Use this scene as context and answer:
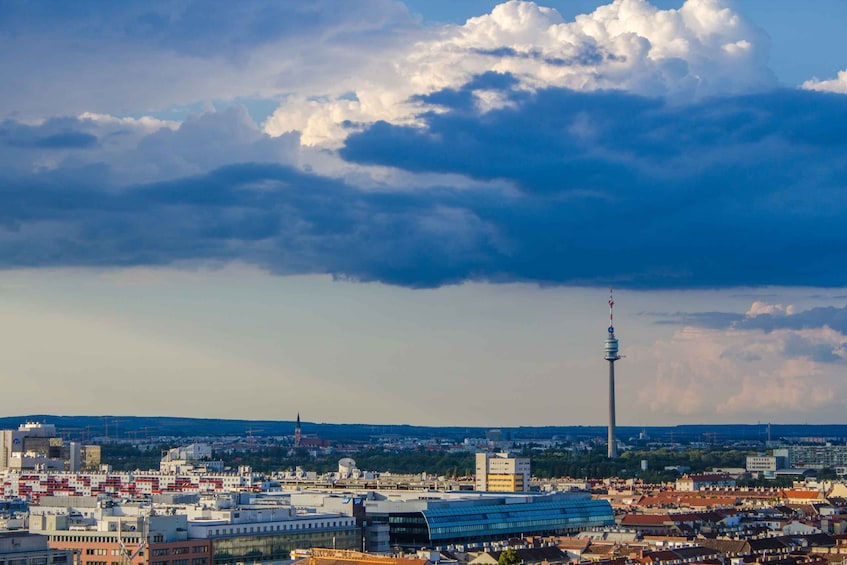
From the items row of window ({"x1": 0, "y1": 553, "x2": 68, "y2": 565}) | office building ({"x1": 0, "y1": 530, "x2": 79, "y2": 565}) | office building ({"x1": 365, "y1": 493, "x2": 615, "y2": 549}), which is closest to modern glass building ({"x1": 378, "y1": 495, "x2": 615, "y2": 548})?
office building ({"x1": 365, "y1": 493, "x2": 615, "y2": 549})

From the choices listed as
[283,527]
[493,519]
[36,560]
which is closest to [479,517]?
[493,519]

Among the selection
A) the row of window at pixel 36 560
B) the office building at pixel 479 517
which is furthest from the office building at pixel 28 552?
the office building at pixel 479 517

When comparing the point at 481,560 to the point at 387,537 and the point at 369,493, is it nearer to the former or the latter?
the point at 387,537

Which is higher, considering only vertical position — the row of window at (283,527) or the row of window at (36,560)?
the row of window at (283,527)

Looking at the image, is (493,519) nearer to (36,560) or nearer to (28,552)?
(36,560)

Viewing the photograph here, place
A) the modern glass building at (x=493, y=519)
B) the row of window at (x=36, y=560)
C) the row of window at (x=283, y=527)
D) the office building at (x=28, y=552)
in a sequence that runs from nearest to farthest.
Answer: the row of window at (x=36, y=560) < the office building at (x=28, y=552) < the row of window at (x=283, y=527) < the modern glass building at (x=493, y=519)

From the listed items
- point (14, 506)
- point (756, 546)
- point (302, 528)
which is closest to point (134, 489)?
point (14, 506)

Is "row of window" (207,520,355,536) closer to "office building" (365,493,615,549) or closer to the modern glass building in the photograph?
"office building" (365,493,615,549)

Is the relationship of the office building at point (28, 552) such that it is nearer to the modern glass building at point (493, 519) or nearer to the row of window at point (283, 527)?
the row of window at point (283, 527)
